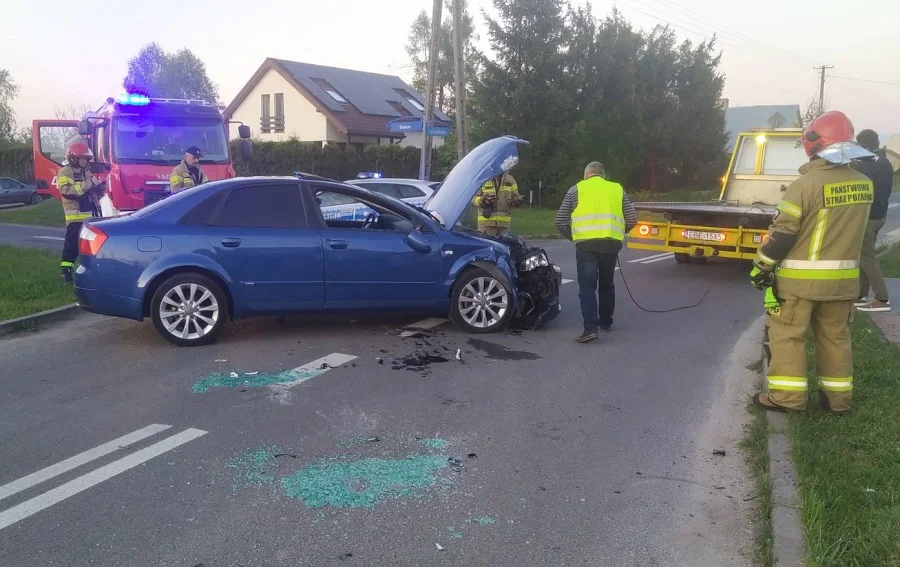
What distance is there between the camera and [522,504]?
12.9 ft

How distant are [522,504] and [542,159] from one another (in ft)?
79.4

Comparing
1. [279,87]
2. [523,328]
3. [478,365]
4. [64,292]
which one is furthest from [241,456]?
[279,87]

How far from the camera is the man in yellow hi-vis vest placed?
7316 mm

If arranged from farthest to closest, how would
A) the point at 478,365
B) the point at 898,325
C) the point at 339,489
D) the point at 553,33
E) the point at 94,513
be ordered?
the point at 553,33
the point at 898,325
the point at 478,365
the point at 339,489
the point at 94,513

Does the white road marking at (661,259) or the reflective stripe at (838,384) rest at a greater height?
the white road marking at (661,259)

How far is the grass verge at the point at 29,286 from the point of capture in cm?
827

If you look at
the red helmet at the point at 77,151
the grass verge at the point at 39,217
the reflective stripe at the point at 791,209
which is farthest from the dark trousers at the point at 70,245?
the grass verge at the point at 39,217

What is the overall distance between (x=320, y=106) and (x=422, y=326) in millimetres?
32945

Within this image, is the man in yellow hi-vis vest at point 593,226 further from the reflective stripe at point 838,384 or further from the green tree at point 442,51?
the green tree at point 442,51

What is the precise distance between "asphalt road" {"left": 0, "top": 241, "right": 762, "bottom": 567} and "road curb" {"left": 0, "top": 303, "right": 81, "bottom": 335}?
0.86ft

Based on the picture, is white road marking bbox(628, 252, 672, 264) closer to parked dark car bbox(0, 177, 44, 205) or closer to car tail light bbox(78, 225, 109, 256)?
car tail light bbox(78, 225, 109, 256)

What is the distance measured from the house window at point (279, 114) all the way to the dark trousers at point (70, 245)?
33.2 meters

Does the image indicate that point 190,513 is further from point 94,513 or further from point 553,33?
point 553,33

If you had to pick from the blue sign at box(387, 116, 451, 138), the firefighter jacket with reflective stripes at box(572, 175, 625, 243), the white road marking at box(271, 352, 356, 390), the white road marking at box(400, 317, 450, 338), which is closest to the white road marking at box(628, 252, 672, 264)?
Result: the blue sign at box(387, 116, 451, 138)
